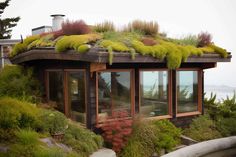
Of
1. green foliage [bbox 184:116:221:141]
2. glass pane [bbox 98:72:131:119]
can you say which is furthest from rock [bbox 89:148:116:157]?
green foliage [bbox 184:116:221:141]

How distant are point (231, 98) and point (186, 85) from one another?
2.91 metres

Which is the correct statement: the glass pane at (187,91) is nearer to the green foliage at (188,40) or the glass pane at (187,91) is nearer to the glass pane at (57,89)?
the green foliage at (188,40)

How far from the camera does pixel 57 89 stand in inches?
415

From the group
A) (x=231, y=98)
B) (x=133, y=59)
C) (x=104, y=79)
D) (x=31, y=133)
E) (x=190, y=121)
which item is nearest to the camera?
(x=31, y=133)

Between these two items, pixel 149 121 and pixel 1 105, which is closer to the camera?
pixel 1 105

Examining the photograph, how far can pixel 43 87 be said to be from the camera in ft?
36.8

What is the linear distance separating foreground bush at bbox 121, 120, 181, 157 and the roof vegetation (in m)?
1.95

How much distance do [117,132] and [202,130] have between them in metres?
3.72

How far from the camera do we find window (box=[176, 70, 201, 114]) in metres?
10.9

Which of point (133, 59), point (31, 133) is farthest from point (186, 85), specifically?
point (31, 133)

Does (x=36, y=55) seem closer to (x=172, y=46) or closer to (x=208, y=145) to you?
(x=172, y=46)

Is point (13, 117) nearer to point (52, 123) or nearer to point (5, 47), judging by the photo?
point (52, 123)

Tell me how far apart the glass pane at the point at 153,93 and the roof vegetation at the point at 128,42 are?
1021 millimetres

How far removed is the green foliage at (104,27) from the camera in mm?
10180
